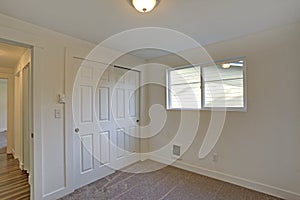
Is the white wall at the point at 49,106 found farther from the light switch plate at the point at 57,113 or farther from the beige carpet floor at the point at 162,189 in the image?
the beige carpet floor at the point at 162,189

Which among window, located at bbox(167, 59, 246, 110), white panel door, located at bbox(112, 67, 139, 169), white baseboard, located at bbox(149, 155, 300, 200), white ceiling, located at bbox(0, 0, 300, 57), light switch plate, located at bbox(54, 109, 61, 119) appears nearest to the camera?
white ceiling, located at bbox(0, 0, 300, 57)

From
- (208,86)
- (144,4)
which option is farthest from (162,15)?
(208,86)

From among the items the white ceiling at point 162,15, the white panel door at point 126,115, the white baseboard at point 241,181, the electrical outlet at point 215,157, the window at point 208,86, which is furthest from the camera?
the white panel door at point 126,115

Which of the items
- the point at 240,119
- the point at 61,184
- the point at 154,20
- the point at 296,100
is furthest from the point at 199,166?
the point at 154,20

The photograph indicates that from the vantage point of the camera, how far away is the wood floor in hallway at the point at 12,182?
2.42 m

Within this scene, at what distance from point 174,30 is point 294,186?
256cm

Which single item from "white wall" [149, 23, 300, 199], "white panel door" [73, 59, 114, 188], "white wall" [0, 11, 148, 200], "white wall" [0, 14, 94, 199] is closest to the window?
"white wall" [149, 23, 300, 199]

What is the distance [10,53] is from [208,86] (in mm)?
3721

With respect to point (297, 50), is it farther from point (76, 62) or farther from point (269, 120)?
point (76, 62)

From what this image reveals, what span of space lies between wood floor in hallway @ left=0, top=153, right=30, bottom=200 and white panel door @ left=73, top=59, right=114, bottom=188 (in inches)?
31.4

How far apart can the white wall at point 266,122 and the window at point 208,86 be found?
0.14 meters

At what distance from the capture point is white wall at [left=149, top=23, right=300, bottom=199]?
2.21 meters

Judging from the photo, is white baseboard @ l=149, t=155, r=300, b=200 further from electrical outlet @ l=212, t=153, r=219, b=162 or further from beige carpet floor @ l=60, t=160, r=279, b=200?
electrical outlet @ l=212, t=153, r=219, b=162

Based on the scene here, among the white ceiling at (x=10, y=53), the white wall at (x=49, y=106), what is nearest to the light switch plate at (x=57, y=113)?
the white wall at (x=49, y=106)
